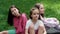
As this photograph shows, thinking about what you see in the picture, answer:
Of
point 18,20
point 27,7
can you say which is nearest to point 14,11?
point 18,20

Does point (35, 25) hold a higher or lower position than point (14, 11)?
lower

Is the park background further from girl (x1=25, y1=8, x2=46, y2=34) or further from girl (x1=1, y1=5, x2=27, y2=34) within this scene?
girl (x1=25, y1=8, x2=46, y2=34)

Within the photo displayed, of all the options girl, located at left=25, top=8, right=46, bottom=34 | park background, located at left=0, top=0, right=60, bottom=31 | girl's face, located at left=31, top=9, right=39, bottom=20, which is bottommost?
park background, located at left=0, top=0, right=60, bottom=31

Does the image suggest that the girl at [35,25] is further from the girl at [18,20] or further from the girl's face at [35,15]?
the girl at [18,20]

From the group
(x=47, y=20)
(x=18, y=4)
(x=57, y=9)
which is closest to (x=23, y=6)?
(x=18, y=4)

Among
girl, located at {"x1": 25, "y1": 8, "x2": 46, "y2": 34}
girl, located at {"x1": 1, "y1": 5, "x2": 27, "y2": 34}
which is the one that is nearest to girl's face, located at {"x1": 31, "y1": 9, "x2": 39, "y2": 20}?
girl, located at {"x1": 25, "y1": 8, "x2": 46, "y2": 34}

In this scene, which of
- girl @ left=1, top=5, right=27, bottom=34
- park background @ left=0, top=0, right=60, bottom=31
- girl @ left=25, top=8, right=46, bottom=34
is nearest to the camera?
girl @ left=25, top=8, right=46, bottom=34

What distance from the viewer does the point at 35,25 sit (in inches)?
261

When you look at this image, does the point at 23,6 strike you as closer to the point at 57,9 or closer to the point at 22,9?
the point at 22,9

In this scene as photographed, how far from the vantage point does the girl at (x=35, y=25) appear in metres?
6.54

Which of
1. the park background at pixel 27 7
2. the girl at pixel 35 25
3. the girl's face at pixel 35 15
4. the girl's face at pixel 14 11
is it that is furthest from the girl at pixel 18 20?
the park background at pixel 27 7

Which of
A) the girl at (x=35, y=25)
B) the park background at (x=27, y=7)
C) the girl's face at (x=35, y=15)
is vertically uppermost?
the girl's face at (x=35, y=15)

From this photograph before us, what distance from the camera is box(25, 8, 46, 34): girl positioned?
654cm

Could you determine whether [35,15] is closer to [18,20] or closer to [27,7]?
[18,20]
